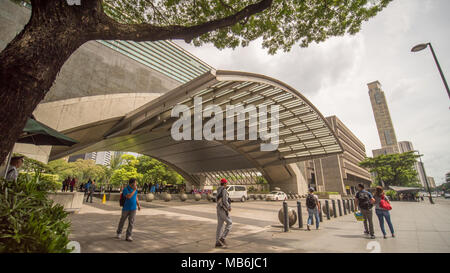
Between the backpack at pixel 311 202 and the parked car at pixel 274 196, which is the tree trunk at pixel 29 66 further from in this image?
the parked car at pixel 274 196

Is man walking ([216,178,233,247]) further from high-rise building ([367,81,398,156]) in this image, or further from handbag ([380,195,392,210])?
high-rise building ([367,81,398,156])

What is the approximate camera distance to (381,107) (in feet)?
Answer: 375

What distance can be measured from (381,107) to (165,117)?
137 m

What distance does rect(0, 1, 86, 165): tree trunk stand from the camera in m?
2.61

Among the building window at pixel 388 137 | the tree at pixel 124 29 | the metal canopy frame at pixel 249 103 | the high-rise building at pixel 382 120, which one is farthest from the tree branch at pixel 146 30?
the building window at pixel 388 137

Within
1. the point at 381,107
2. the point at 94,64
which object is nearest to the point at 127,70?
the point at 94,64

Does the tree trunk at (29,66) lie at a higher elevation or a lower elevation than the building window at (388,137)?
lower

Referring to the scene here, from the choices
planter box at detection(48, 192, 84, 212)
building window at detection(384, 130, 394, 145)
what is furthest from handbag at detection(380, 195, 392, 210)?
building window at detection(384, 130, 394, 145)

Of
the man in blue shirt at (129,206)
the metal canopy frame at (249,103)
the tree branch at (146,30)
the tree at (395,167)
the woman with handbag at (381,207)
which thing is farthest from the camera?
the tree at (395,167)

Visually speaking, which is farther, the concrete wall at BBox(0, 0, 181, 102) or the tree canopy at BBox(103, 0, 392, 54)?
the concrete wall at BBox(0, 0, 181, 102)

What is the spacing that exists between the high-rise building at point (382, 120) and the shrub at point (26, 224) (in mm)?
139366

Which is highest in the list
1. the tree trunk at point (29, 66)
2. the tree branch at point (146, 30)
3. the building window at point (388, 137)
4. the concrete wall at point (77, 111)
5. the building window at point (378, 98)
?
the building window at point (378, 98)

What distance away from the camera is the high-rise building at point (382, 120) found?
110 meters
